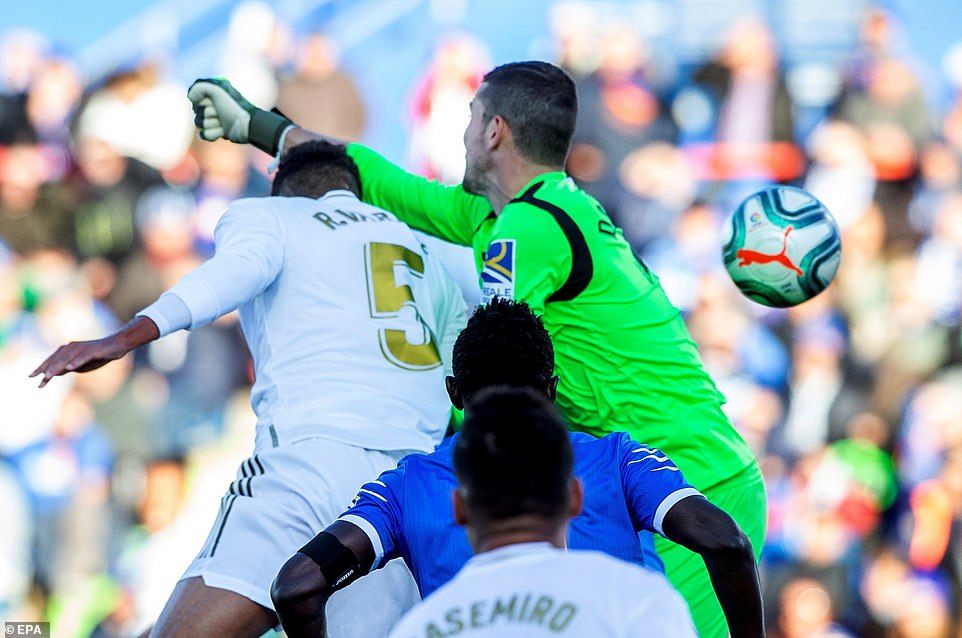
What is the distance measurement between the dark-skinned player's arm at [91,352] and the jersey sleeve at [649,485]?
1.45 m

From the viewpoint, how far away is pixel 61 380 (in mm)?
9672

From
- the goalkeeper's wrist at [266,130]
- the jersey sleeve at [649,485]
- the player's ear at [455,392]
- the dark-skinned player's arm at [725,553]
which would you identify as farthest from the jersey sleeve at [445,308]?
the dark-skinned player's arm at [725,553]

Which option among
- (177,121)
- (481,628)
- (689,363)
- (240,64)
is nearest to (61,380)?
(177,121)

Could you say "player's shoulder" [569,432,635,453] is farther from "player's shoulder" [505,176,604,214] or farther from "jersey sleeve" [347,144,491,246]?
"jersey sleeve" [347,144,491,246]

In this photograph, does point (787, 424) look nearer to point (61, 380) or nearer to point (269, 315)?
point (61, 380)

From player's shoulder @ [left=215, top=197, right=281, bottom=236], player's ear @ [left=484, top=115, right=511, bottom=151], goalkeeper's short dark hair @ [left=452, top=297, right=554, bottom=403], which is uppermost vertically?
player's ear @ [left=484, top=115, right=511, bottom=151]

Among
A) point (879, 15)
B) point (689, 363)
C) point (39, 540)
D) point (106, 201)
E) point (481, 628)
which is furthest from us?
point (879, 15)

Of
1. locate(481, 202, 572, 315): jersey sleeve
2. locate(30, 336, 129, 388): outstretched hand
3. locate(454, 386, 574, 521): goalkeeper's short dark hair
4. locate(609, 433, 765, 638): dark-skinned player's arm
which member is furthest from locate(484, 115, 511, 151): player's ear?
locate(454, 386, 574, 521): goalkeeper's short dark hair

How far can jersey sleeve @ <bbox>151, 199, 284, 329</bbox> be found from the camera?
418cm

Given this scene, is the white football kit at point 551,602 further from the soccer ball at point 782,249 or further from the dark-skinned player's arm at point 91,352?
the soccer ball at point 782,249

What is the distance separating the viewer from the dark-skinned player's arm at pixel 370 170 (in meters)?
5.11

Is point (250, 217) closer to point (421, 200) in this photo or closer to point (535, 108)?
point (421, 200)

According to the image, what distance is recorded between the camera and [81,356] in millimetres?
3832

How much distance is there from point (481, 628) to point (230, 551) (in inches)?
79.6
